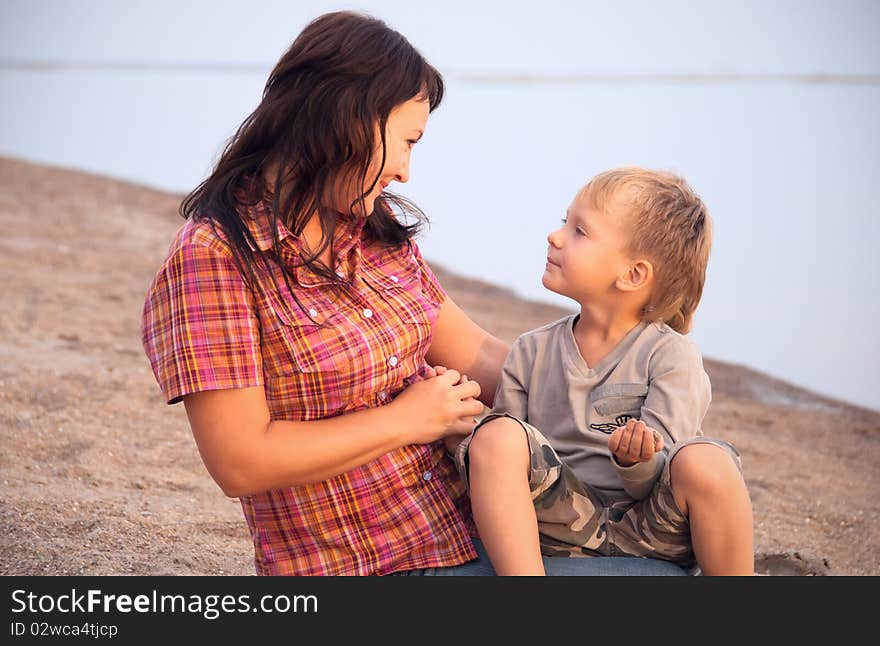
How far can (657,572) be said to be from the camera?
1.86 meters

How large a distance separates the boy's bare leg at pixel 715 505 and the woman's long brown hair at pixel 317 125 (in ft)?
2.11

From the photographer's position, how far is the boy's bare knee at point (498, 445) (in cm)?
178

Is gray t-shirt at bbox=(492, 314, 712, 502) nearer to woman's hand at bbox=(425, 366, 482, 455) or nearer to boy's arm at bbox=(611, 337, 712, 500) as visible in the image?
boy's arm at bbox=(611, 337, 712, 500)

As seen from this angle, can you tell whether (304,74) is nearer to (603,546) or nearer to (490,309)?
(603,546)

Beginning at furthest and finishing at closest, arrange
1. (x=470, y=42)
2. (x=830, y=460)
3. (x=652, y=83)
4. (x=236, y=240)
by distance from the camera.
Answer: (x=470, y=42) < (x=652, y=83) < (x=830, y=460) < (x=236, y=240)

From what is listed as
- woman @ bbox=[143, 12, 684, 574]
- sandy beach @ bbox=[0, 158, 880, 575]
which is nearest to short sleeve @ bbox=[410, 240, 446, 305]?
woman @ bbox=[143, 12, 684, 574]

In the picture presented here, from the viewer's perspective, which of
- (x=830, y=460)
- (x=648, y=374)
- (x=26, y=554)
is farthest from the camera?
(x=830, y=460)

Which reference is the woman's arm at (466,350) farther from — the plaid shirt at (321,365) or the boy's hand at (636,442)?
the boy's hand at (636,442)

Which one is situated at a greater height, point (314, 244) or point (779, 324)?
point (314, 244)

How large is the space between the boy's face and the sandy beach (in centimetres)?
109

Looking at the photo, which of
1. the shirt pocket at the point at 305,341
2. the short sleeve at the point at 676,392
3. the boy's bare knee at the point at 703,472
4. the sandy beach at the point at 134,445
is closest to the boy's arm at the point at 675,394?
the short sleeve at the point at 676,392

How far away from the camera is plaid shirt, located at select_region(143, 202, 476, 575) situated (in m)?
1.67

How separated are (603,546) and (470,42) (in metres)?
14.5

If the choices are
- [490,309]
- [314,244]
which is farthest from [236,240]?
[490,309]
